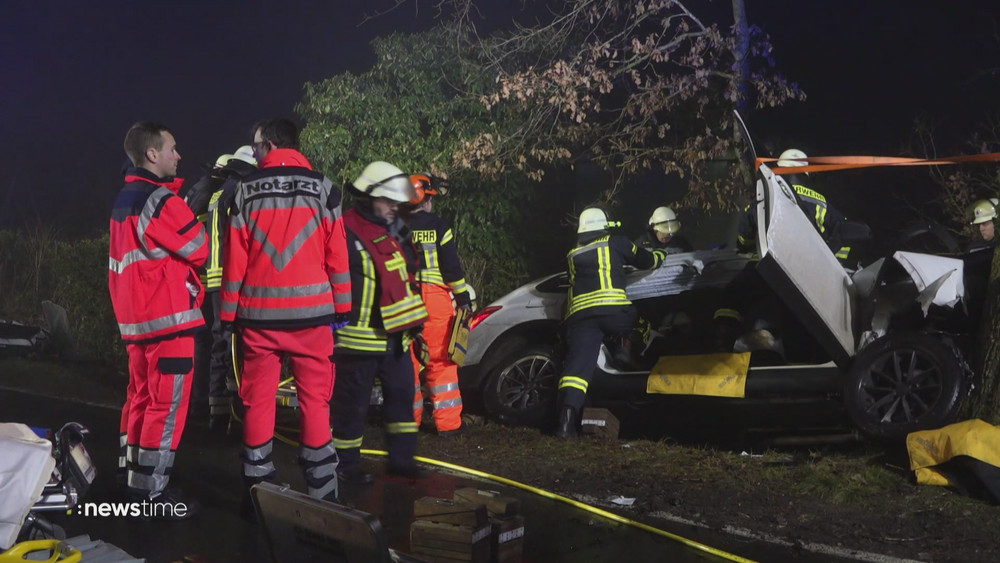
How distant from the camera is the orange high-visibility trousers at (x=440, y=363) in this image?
24.0ft

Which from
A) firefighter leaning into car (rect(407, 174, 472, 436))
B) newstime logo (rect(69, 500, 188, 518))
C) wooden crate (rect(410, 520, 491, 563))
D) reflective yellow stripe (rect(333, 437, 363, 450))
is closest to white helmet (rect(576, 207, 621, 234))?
firefighter leaning into car (rect(407, 174, 472, 436))

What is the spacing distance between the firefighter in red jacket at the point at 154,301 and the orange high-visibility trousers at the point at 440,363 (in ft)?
7.73

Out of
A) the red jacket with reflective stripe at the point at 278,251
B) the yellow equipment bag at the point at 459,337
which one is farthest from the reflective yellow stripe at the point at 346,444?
the yellow equipment bag at the point at 459,337

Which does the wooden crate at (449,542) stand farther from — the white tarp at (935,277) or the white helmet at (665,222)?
the white helmet at (665,222)

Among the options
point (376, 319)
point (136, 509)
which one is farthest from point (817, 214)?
point (136, 509)

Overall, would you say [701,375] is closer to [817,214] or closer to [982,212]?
[817,214]

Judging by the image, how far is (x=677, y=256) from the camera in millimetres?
7418

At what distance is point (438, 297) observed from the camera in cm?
732

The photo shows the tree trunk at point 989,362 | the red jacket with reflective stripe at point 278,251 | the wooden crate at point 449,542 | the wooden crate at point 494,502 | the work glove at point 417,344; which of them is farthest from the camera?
the work glove at point 417,344

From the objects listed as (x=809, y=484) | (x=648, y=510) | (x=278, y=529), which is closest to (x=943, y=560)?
(x=809, y=484)

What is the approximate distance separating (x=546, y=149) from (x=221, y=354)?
436cm

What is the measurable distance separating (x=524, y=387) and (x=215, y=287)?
256 cm

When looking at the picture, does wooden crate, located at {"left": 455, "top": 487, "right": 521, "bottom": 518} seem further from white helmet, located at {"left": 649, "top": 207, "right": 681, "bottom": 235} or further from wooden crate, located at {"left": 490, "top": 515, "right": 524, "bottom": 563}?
white helmet, located at {"left": 649, "top": 207, "right": 681, "bottom": 235}

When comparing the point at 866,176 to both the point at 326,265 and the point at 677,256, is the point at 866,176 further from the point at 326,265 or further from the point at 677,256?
the point at 326,265
